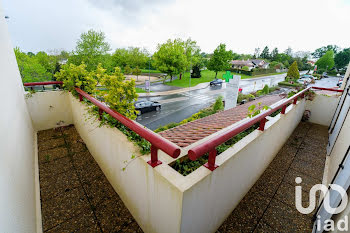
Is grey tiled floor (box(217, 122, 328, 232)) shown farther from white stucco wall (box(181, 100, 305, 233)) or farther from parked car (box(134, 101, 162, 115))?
parked car (box(134, 101, 162, 115))

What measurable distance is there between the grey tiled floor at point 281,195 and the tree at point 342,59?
78.0m

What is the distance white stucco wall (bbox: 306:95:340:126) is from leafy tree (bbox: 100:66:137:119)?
7.24 m

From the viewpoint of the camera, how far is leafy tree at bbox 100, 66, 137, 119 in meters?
2.48

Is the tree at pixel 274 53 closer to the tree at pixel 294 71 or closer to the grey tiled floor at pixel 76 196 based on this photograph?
the tree at pixel 294 71

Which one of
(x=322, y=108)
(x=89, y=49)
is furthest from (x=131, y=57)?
(x=322, y=108)

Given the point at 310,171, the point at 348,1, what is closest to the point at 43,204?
the point at 310,171

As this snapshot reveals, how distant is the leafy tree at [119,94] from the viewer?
8.15ft

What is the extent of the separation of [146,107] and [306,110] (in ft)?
39.0

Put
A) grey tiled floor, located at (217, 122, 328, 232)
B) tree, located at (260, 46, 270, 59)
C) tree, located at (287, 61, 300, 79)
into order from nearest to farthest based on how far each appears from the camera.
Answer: grey tiled floor, located at (217, 122, 328, 232)
tree, located at (287, 61, 300, 79)
tree, located at (260, 46, 270, 59)

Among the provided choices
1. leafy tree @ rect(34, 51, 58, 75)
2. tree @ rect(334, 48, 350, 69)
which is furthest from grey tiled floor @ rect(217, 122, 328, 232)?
tree @ rect(334, 48, 350, 69)

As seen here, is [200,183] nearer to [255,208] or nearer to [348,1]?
[255,208]

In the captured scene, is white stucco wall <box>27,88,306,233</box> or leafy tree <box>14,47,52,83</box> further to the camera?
leafy tree <box>14,47,52,83</box>

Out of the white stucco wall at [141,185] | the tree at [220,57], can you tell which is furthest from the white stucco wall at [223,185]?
the tree at [220,57]

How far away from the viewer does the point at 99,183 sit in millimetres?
3143
